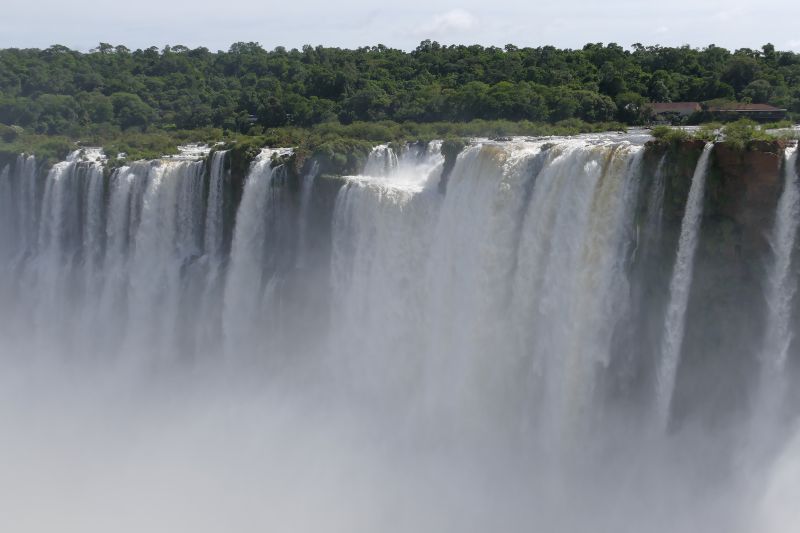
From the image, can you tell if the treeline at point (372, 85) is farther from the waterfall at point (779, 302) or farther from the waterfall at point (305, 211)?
the waterfall at point (779, 302)

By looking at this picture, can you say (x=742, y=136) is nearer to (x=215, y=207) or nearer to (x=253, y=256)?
(x=253, y=256)

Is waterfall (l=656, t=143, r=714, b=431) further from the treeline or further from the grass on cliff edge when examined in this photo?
the treeline

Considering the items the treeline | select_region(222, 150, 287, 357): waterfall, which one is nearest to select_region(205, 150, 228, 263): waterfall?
select_region(222, 150, 287, 357): waterfall

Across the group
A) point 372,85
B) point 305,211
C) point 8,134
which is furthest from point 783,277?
point 8,134

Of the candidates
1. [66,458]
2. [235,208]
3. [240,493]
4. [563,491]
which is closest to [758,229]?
[563,491]

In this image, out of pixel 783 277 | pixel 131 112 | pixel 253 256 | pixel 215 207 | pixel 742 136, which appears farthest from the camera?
pixel 131 112

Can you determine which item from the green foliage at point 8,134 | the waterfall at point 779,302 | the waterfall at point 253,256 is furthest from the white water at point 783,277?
the green foliage at point 8,134
